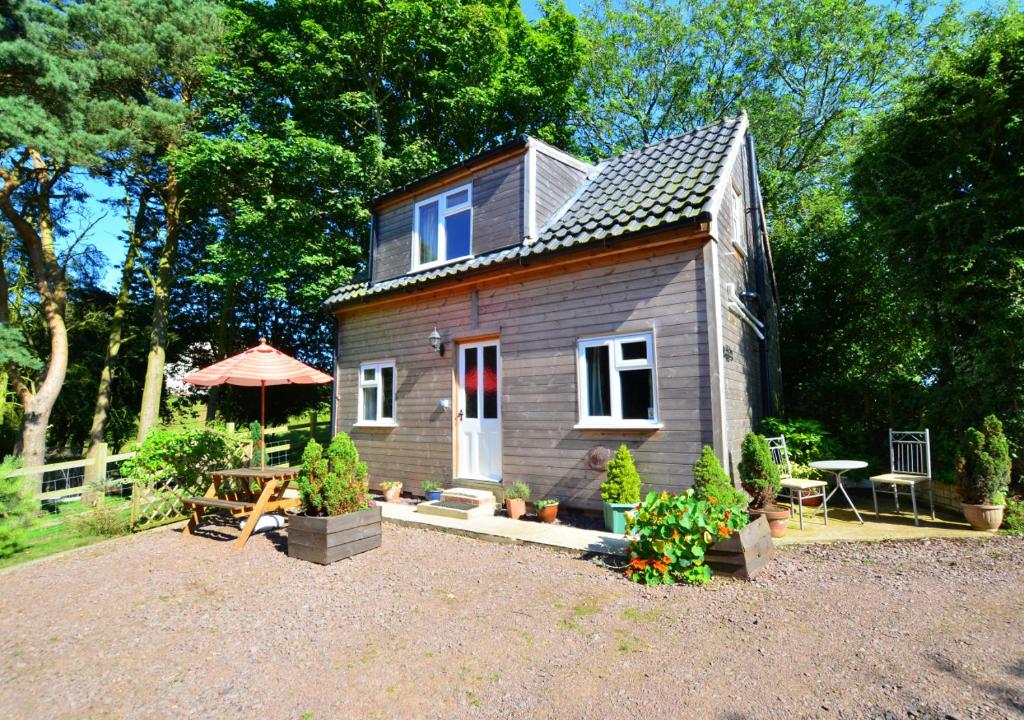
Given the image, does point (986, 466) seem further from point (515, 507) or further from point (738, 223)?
point (515, 507)

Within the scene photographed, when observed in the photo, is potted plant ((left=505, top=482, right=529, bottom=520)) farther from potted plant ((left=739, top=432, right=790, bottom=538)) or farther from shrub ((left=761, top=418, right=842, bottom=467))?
shrub ((left=761, top=418, right=842, bottom=467))

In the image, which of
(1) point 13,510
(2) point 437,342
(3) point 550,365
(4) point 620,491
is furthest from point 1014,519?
(1) point 13,510

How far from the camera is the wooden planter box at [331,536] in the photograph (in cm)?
572

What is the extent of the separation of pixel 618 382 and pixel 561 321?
1.32 meters

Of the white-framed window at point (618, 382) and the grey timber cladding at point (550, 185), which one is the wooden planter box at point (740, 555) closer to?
the white-framed window at point (618, 382)

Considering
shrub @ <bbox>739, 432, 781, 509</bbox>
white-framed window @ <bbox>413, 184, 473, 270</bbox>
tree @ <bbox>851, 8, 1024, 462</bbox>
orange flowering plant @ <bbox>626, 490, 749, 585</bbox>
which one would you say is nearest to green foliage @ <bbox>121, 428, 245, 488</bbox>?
white-framed window @ <bbox>413, 184, 473, 270</bbox>

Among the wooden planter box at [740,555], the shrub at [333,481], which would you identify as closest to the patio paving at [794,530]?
the wooden planter box at [740,555]

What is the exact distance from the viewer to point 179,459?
8523mm

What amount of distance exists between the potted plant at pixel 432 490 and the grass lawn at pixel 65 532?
4487 mm

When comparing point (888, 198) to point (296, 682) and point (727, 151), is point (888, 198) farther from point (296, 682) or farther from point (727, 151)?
point (296, 682)

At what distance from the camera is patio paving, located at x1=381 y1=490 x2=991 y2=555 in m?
5.84

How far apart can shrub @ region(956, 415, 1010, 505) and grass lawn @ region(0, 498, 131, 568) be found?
1146 centimetres

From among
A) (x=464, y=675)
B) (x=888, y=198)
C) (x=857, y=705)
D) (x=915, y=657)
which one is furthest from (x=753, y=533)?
(x=888, y=198)

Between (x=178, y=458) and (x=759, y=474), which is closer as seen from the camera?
(x=759, y=474)
